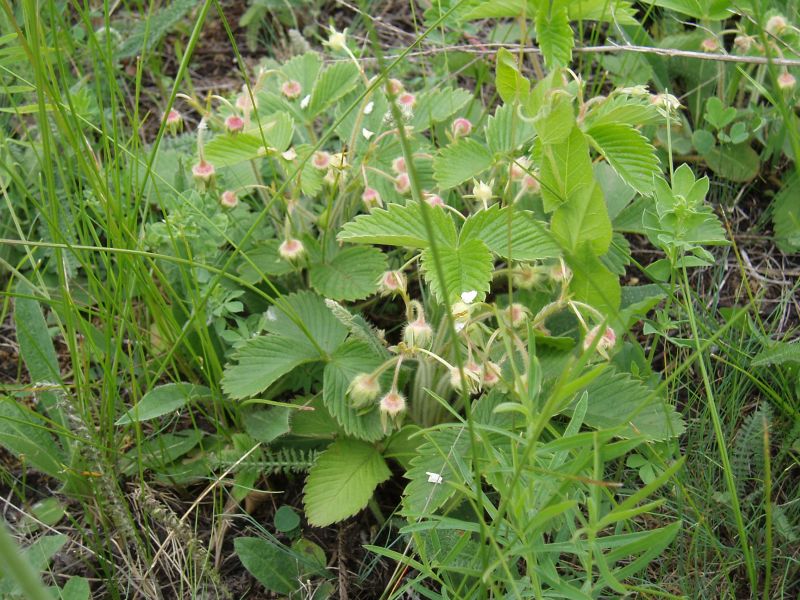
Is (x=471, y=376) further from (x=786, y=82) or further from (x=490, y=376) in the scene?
(x=786, y=82)

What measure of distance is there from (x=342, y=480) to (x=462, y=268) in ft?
1.44

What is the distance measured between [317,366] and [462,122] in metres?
0.58

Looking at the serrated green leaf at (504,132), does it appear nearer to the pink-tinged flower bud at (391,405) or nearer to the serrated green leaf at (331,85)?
the serrated green leaf at (331,85)

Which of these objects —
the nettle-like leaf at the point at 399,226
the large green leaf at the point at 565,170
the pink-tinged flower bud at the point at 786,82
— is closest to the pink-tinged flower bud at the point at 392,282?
the nettle-like leaf at the point at 399,226

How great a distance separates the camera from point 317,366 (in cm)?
162

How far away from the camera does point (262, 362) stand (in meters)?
1.46

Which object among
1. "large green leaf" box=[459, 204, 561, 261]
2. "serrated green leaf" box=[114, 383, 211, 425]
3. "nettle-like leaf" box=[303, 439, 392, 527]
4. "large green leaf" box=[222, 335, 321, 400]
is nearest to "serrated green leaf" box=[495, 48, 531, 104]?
"large green leaf" box=[459, 204, 561, 261]

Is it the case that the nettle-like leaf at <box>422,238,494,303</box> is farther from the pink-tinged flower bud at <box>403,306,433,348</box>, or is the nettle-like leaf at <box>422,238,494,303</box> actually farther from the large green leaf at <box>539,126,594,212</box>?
the large green leaf at <box>539,126,594,212</box>

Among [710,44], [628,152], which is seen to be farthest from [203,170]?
[710,44]

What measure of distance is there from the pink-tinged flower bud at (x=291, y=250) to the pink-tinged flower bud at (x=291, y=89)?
1.18 ft

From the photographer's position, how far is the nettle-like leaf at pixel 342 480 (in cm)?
137

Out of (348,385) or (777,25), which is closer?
(348,385)

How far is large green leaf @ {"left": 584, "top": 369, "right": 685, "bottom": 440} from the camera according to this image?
4.37 feet

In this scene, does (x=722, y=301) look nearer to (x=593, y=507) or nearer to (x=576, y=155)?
(x=576, y=155)
